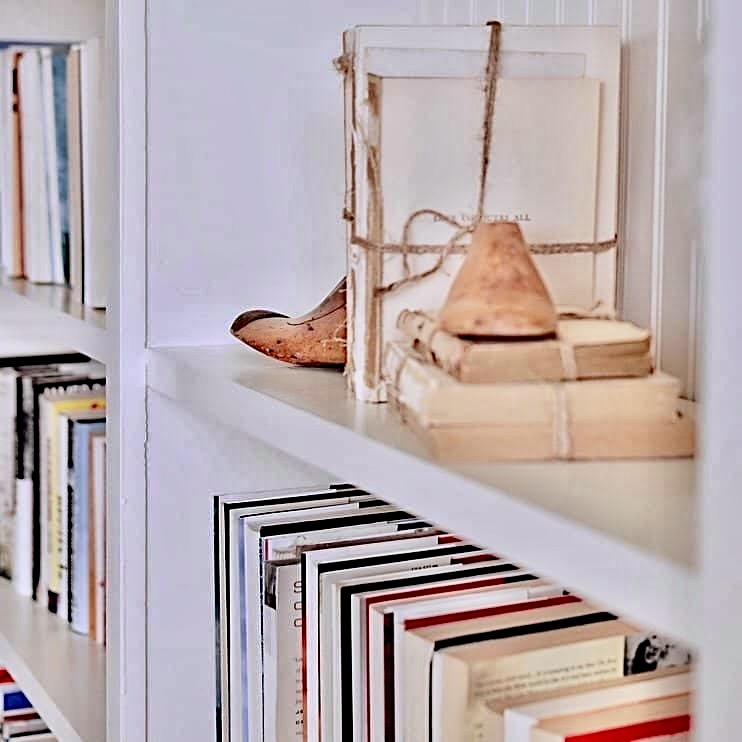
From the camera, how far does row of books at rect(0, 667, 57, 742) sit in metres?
1.54

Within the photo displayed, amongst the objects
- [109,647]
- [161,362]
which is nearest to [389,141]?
[161,362]

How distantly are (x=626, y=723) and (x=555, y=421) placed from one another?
0.53 ft

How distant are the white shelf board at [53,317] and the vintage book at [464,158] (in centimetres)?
33

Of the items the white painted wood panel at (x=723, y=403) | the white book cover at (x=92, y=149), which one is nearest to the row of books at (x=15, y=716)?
the white book cover at (x=92, y=149)

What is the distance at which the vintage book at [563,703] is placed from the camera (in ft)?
2.01

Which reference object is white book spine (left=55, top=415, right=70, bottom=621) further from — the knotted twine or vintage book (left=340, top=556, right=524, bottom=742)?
the knotted twine

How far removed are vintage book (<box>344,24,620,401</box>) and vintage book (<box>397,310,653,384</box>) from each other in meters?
0.12

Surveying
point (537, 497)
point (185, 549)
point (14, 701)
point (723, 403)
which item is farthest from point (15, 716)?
point (723, 403)

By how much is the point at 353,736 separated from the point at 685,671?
0.77 feet

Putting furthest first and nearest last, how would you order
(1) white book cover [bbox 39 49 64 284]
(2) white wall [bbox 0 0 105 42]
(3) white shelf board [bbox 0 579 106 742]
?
(2) white wall [bbox 0 0 105 42] → (1) white book cover [bbox 39 49 64 284] → (3) white shelf board [bbox 0 579 106 742]

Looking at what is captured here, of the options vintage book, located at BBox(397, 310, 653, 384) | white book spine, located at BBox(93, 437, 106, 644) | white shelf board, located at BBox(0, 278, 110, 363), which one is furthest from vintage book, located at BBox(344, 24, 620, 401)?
white book spine, located at BBox(93, 437, 106, 644)

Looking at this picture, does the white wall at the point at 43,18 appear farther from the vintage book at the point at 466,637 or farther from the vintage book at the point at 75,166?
the vintage book at the point at 466,637

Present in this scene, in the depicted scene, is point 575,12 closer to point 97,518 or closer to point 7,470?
point 97,518

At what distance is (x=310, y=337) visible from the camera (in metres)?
0.84
